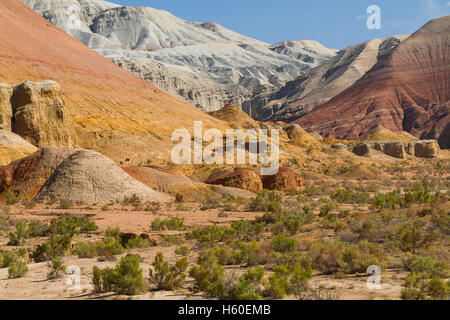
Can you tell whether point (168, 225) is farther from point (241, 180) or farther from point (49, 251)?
point (241, 180)

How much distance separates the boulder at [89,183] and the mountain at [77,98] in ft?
45.1

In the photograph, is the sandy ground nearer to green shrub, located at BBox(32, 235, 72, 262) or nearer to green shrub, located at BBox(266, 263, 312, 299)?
green shrub, located at BBox(32, 235, 72, 262)

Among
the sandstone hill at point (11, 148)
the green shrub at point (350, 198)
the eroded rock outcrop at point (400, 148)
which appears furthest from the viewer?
the eroded rock outcrop at point (400, 148)

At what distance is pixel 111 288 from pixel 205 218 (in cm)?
869

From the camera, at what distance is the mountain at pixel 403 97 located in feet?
322

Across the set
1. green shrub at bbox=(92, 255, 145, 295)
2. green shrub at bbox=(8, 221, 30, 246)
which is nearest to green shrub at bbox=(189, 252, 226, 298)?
green shrub at bbox=(92, 255, 145, 295)

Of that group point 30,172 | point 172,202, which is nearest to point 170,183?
point 172,202

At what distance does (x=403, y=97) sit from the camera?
10494 cm

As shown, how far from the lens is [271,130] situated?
60000 mm

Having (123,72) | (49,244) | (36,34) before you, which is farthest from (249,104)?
(49,244)

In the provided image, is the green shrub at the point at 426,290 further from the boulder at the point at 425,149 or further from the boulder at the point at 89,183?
the boulder at the point at 425,149

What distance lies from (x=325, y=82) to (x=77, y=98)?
103 m

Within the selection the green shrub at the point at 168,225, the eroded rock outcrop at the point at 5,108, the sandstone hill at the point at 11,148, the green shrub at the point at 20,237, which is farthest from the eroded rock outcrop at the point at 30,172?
the eroded rock outcrop at the point at 5,108
